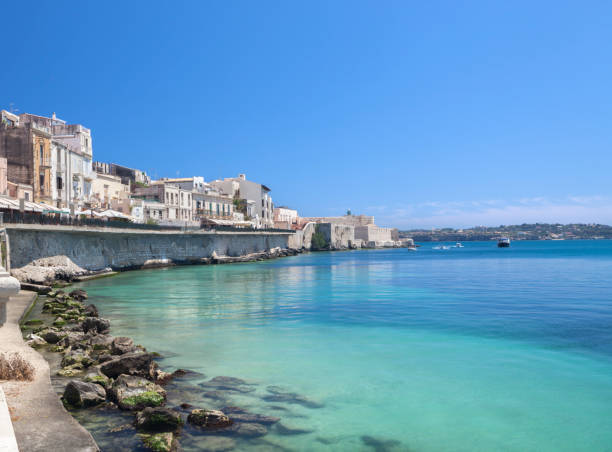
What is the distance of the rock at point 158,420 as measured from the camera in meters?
7.04

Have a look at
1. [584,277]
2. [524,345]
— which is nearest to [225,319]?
[524,345]

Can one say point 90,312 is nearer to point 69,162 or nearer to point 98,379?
point 98,379

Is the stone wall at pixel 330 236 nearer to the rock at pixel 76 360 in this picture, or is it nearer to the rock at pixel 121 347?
the rock at pixel 121 347

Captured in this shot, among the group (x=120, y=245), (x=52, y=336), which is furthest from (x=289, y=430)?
(x=120, y=245)

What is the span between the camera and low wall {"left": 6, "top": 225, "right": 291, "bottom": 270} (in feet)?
97.2

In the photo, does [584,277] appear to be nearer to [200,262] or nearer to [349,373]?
[349,373]

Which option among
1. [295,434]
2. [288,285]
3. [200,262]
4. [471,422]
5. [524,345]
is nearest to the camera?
[295,434]

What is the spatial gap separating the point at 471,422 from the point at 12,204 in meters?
30.2

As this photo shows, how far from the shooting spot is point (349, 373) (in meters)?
10.9

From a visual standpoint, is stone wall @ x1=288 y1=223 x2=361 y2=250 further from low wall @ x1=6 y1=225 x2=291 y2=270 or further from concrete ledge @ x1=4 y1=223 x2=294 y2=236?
concrete ledge @ x1=4 y1=223 x2=294 y2=236

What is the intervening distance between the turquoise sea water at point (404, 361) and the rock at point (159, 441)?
0.30m

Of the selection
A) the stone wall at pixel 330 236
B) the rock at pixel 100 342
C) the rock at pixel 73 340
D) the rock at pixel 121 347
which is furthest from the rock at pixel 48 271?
the stone wall at pixel 330 236

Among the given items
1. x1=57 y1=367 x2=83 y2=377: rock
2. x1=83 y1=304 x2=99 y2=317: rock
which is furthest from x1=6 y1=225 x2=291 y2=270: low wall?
x1=57 y1=367 x2=83 y2=377: rock

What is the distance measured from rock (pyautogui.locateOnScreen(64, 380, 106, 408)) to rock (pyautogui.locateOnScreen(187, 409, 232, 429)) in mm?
1722
